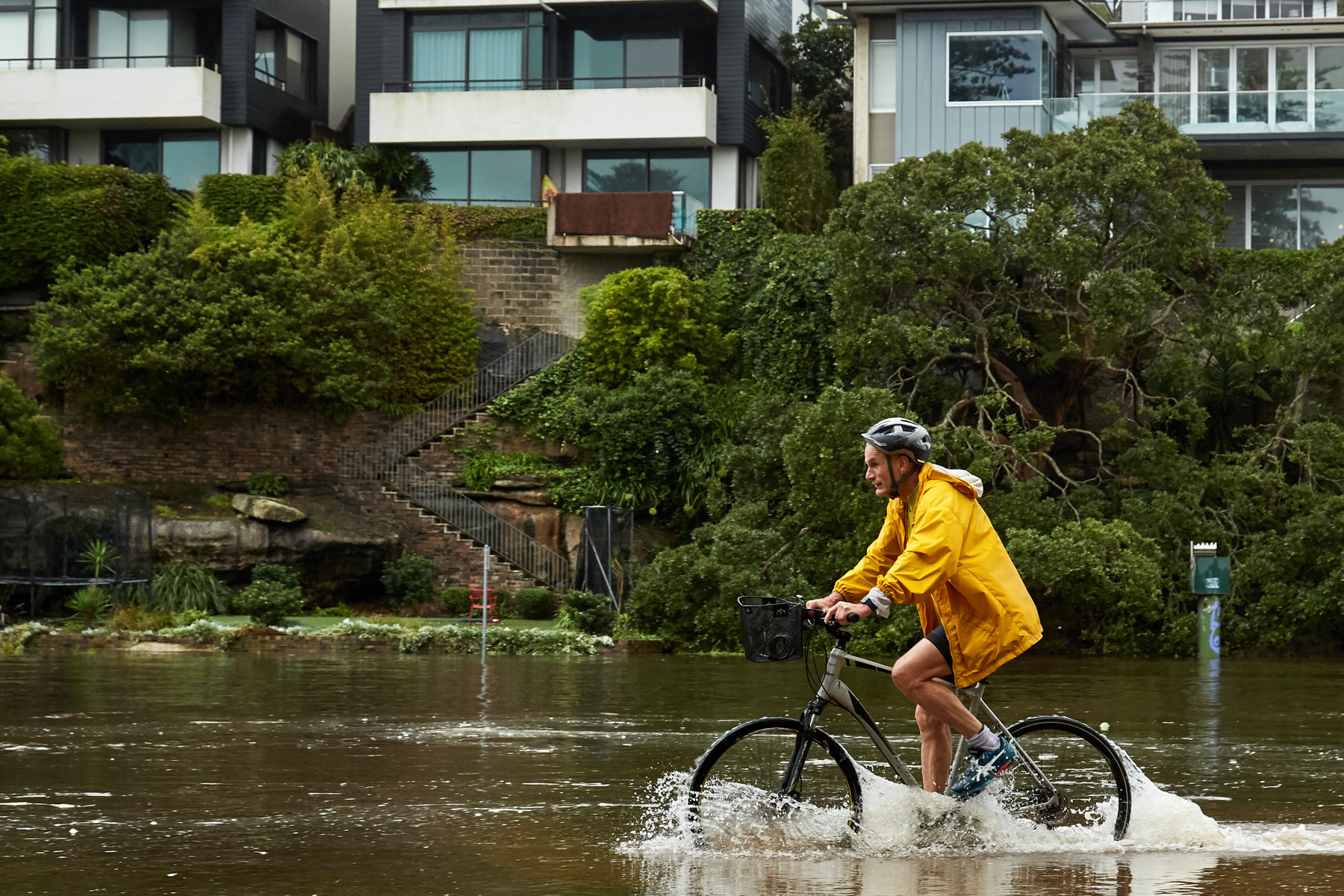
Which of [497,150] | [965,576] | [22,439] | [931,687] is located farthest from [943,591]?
[497,150]

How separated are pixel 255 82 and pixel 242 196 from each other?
4994mm

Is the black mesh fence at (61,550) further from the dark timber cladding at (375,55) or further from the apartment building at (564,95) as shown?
the dark timber cladding at (375,55)

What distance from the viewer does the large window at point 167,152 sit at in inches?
1614

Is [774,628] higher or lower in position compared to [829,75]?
lower

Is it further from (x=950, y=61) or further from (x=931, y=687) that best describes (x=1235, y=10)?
(x=931, y=687)

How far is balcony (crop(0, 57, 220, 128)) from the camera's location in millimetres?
39938

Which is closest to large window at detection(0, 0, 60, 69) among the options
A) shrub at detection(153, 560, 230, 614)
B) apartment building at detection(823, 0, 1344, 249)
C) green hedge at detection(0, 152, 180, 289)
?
green hedge at detection(0, 152, 180, 289)

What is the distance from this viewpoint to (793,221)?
34.9 meters

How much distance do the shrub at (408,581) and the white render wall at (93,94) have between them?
15623mm

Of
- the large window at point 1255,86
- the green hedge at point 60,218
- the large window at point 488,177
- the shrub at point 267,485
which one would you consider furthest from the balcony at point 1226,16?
the green hedge at point 60,218

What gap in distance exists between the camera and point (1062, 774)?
6770mm

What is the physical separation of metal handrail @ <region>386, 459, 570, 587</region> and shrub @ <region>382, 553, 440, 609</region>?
127 centimetres

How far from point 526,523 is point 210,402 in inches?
296

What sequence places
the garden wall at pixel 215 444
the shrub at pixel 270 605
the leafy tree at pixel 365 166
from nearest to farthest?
the shrub at pixel 270 605 < the garden wall at pixel 215 444 < the leafy tree at pixel 365 166
